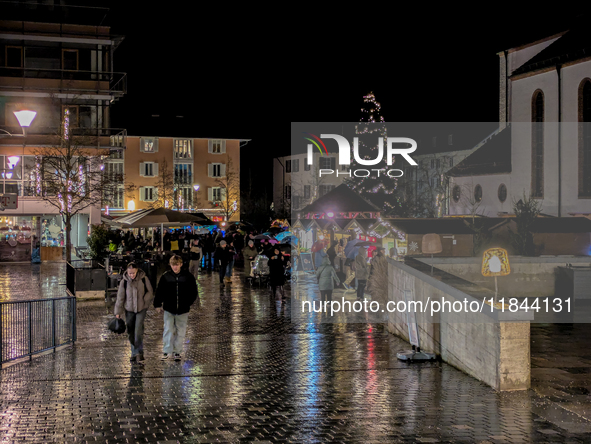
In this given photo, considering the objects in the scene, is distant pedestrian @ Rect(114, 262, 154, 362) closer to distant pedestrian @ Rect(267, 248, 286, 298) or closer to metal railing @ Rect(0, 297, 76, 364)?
metal railing @ Rect(0, 297, 76, 364)

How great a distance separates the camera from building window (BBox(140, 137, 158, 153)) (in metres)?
77.2

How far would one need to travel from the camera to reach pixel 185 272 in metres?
11.9

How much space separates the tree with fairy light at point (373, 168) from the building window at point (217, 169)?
94.1 feet

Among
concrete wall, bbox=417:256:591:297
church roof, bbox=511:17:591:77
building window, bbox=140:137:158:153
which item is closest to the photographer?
concrete wall, bbox=417:256:591:297

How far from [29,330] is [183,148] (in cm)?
6727

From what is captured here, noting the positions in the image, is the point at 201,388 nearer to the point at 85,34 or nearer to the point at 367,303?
the point at 367,303

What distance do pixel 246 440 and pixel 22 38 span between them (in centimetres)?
3822

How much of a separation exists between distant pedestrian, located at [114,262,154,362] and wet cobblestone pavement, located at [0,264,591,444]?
1.35ft

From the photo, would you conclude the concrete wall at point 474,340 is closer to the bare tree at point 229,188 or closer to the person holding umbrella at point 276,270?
the person holding umbrella at point 276,270

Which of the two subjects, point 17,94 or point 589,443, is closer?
point 589,443

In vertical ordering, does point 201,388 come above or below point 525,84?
below

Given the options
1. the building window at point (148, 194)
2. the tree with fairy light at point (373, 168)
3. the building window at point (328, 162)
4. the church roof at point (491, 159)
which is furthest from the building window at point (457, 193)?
the building window at point (148, 194)

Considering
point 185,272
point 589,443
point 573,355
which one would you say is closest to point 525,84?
point 573,355

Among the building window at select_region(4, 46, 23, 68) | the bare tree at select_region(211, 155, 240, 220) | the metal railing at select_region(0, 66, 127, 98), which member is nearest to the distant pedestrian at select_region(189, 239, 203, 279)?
the metal railing at select_region(0, 66, 127, 98)
